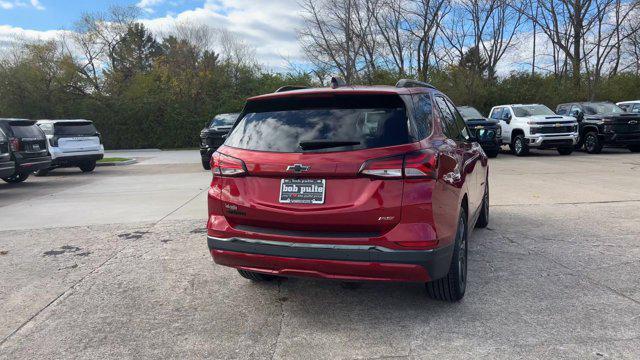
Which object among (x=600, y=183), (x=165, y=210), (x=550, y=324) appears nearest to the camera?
(x=550, y=324)

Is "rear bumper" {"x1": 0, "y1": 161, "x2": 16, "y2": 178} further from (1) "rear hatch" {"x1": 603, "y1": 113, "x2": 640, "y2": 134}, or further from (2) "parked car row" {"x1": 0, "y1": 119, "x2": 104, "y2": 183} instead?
(1) "rear hatch" {"x1": 603, "y1": 113, "x2": 640, "y2": 134}

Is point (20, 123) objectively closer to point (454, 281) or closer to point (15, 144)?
point (15, 144)

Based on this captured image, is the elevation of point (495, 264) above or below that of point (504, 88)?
below

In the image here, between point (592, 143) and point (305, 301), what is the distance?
54.9 ft

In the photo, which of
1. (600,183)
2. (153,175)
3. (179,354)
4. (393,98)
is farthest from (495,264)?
(153,175)

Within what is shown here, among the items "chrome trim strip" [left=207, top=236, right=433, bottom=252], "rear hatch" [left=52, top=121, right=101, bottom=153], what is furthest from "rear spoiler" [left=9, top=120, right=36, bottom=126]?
"chrome trim strip" [left=207, top=236, right=433, bottom=252]

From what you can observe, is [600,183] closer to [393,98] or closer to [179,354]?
[393,98]

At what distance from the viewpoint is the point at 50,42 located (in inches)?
1369

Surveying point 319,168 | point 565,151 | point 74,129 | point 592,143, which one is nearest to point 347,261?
point 319,168

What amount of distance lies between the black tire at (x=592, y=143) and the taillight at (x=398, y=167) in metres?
16.6

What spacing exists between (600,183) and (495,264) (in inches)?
253

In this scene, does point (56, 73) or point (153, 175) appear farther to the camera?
point (56, 73)

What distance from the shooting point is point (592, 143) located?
17.1 metres

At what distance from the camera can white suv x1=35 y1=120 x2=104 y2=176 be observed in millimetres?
14477
